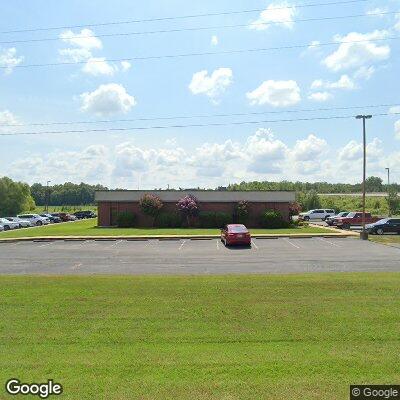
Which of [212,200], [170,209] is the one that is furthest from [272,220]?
[170,209]

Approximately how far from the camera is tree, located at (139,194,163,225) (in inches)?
1889

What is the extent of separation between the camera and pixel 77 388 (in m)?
6.20

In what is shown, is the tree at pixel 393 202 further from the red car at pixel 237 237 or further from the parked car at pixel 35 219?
the red car at pixel 237 237

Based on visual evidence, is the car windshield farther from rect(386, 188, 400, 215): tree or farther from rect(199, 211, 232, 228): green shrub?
rect(386, 188, 400, 215): tree

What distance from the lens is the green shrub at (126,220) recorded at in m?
48.6

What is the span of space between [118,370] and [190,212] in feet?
134

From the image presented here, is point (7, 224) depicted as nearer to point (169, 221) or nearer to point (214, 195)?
point (169, 221)

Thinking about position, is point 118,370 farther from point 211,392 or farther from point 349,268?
point 349,268

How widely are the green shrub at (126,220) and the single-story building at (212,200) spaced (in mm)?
819

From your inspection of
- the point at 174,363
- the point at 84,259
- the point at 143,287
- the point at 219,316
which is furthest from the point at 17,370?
the point at 84,259

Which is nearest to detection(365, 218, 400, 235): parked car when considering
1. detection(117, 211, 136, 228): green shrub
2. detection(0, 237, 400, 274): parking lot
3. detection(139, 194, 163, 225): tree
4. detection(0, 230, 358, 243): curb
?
detection(0, 230, 358, 243): curb

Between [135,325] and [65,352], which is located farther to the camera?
[135,325]

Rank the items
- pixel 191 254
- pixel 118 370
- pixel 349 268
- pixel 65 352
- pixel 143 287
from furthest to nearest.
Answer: pixel 191 254, pixel 349 268, pixel 143 287, pixel 65 352, pixel 118 370

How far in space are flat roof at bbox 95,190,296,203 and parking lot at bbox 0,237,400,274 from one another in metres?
18.1
